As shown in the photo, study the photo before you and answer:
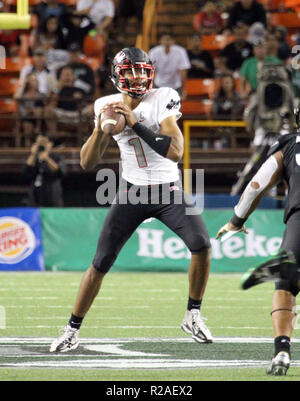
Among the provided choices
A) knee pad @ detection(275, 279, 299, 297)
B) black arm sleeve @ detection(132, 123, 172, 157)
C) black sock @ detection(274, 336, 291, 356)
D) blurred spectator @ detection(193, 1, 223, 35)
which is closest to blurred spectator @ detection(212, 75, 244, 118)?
blurred spectator @ detection(193, 1, 223, 35)

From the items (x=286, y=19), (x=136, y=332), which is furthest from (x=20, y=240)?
(x=286, y=19)

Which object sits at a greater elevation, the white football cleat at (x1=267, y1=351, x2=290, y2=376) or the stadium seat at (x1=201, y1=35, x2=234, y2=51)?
the stadium seat at (x1=201, y1=35, x2=234, y2=51)

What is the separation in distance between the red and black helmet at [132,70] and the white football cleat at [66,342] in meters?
1.58

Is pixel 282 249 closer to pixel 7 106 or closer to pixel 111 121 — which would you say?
pixel 111 121

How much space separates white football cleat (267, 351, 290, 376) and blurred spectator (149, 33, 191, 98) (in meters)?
10.5

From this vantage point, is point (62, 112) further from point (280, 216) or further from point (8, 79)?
point (280, 216)

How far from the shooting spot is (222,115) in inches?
595

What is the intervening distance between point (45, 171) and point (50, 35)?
11.7 ft

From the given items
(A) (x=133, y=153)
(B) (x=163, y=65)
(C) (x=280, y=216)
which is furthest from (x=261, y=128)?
(A) (x=133, y=153)

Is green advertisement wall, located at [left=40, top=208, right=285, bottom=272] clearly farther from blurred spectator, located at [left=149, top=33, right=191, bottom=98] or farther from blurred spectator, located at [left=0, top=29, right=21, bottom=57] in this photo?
blurred spectator, located at [left=0, top=29, right=21, bottom=57]

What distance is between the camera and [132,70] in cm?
→ 668

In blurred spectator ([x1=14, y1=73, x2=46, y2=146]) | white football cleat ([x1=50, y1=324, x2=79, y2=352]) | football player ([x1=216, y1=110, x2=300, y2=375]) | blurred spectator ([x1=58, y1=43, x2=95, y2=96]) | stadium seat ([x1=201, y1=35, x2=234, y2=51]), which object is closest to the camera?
football player ([x1=216, y1=110, x2=300, y2=375])

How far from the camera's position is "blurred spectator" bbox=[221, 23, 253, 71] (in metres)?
16.2

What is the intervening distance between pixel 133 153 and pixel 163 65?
902 centimetres
